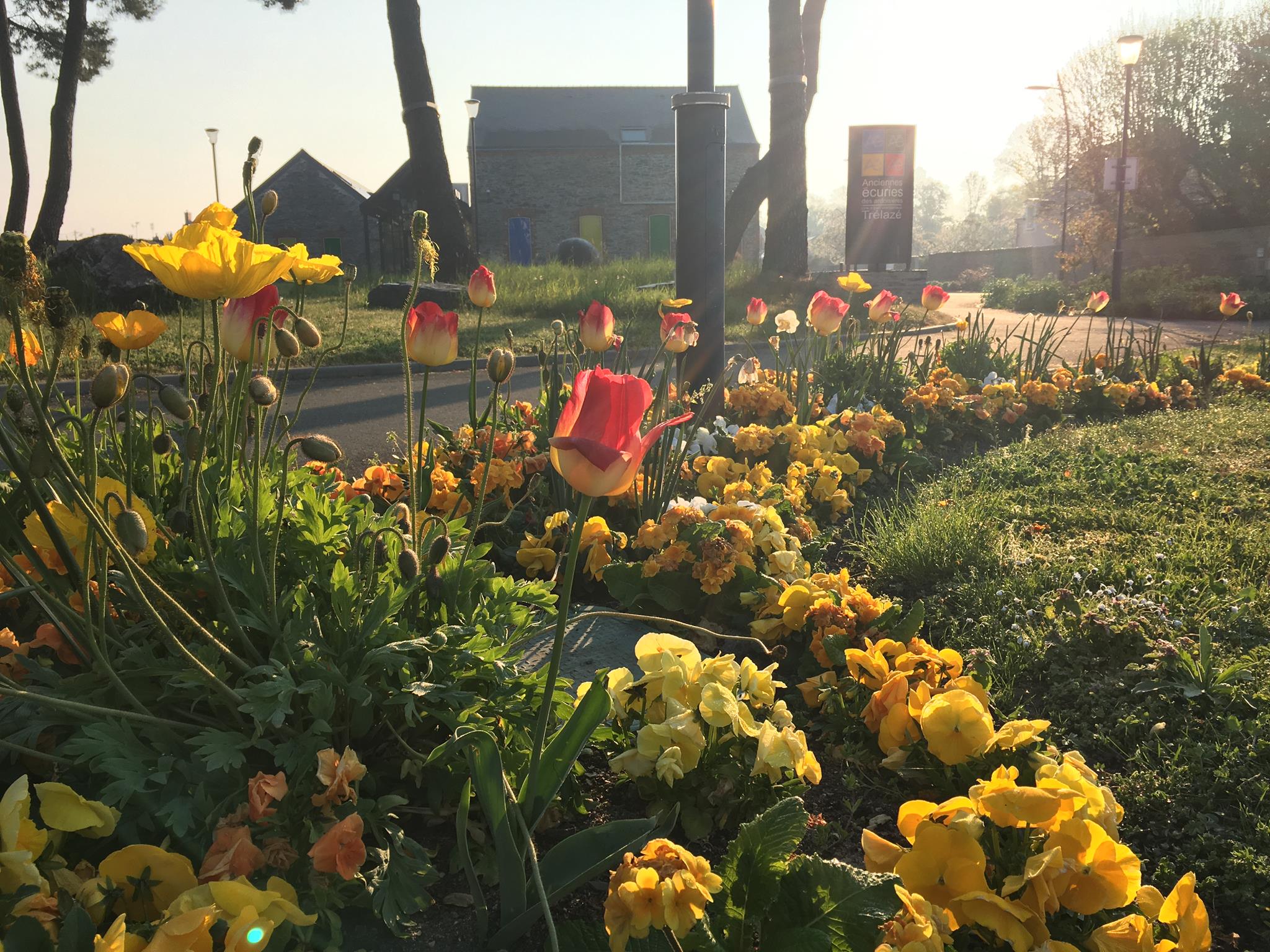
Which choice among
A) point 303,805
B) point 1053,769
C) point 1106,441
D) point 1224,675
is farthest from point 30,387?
point 1106,441

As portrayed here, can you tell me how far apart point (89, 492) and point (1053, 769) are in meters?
1.69

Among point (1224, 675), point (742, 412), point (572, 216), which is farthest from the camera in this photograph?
point (572, 216)

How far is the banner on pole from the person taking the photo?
18.5 m

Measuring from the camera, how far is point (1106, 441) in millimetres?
5035

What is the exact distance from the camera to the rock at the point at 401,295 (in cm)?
1205

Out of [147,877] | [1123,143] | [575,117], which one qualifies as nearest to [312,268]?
[147,877]

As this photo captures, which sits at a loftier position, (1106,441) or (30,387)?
(30,387)

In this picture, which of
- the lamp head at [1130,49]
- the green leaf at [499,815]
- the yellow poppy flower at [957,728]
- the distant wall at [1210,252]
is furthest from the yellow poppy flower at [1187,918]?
the distant wall at [1210,252]

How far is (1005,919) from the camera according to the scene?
1.32 meters


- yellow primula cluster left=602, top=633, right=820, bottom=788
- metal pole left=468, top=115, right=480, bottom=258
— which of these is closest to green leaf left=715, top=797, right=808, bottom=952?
yellow primula cluster left=602, top=633, right=820, bottom=788

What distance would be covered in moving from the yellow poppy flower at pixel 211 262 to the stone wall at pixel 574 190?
35.3 m

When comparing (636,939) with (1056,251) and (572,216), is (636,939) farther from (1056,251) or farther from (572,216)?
(1056,251)

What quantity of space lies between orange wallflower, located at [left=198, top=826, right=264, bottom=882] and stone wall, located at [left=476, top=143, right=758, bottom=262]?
35.6 m

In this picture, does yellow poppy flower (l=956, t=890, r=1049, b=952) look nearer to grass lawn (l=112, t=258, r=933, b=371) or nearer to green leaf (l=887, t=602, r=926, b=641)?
green leaf (l=887, t=602, r=926, b=641)
